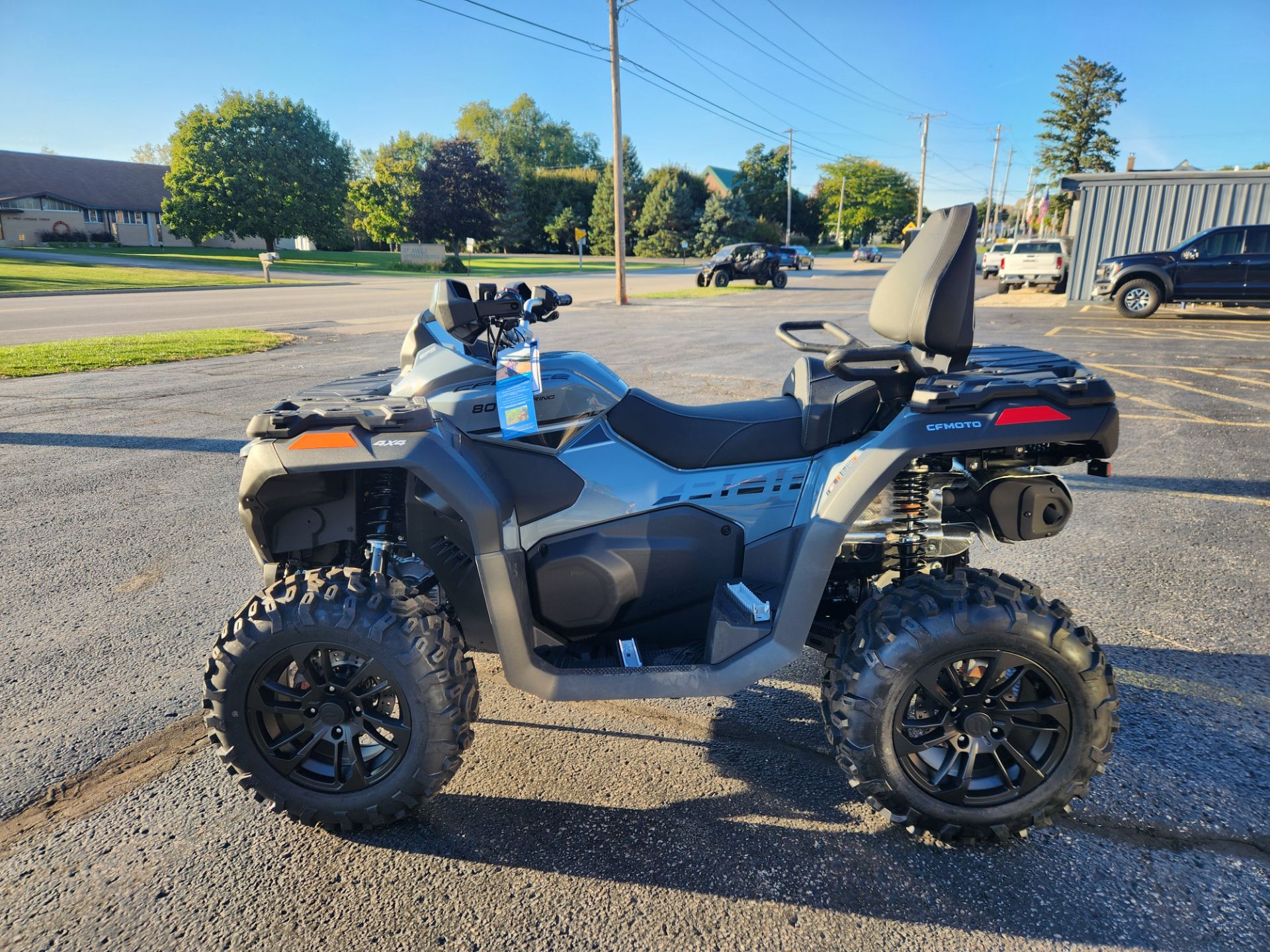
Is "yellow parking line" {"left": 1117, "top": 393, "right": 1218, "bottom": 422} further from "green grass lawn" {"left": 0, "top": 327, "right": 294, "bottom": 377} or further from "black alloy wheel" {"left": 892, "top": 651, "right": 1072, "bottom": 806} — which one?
"green grass lawn" {"left": 0, "top": 327, "right": 294, "bottom": 377}

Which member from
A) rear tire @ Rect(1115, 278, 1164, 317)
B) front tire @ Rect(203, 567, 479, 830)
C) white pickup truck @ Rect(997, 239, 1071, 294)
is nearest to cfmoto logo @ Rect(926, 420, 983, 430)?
front tire @ Rect(203, 567, 479, 830)

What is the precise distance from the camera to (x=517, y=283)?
3203 millimetres

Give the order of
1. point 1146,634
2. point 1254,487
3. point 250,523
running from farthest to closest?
point 1254,487, point 1146,634, point 250,523

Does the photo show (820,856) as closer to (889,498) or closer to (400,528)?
(889,498)

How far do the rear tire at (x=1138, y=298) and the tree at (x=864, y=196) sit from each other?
277 feet

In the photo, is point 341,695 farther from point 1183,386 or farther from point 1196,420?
point 1183,386

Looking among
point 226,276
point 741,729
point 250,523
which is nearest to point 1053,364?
point 741,729

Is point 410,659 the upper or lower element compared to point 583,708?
upper

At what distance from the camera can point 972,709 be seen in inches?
89.1

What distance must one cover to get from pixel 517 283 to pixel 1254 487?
555cm

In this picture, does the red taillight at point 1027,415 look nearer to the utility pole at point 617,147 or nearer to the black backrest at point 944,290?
the black backrest at point 944,290

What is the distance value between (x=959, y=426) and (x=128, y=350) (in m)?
13.1

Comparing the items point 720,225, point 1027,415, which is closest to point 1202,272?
point 1027,415

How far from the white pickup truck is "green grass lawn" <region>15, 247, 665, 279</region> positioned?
2365cm
